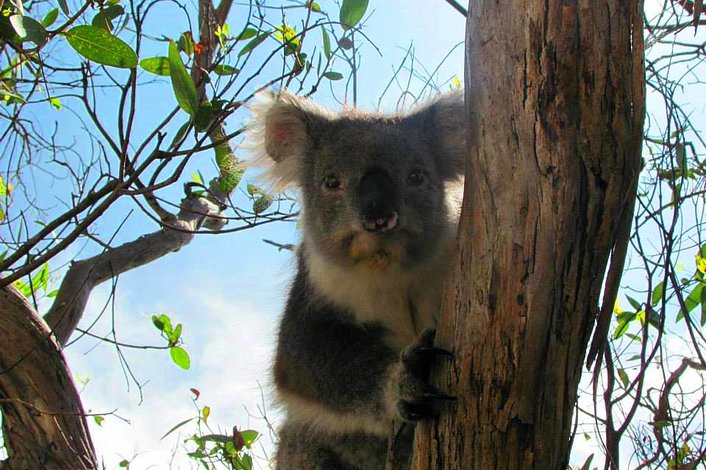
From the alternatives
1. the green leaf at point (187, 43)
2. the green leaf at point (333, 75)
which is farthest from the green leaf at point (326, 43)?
the green leaf at point (187, 43)

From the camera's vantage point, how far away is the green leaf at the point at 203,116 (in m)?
2.42

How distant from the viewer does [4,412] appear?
10.5 ft

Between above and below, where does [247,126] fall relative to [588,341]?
above

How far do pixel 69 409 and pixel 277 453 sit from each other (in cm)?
97

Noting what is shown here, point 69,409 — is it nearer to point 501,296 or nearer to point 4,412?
point 4,412

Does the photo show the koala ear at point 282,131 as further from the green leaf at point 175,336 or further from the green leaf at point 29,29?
the green leaf at point 175,336

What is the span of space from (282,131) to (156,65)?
82 cm

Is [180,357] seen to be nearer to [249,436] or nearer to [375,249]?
[249,436]

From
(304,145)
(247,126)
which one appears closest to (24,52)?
(247,126)

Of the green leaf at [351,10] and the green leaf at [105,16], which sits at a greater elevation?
the green leaf at [351,10]

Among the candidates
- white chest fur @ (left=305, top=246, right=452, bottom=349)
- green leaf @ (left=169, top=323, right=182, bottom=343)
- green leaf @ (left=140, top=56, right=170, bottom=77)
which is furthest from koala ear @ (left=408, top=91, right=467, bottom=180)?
green leaf @ (left=169, top=323, right=182, bottom=343)

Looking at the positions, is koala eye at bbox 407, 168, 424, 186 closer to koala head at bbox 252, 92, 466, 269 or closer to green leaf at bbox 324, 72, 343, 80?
koala head at bbox 252, 92, 466, 269

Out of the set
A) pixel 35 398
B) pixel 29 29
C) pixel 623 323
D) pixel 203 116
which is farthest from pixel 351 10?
pixel 35 398

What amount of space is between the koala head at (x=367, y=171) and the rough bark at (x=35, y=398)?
1.32 metres
